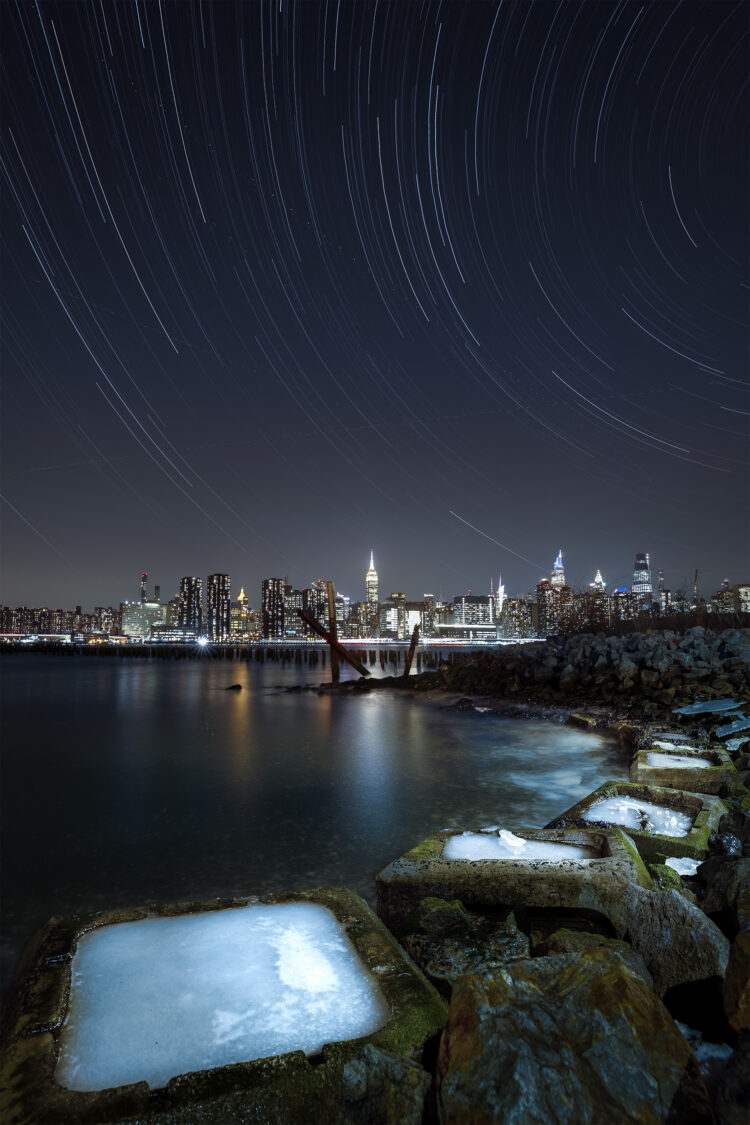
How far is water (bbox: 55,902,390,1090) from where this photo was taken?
295 cm

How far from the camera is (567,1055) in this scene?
7.83ft

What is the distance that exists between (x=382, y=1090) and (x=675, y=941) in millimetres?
2098

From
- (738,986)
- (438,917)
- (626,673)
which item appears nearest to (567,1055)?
(738,986)

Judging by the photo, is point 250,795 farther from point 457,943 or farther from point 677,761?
point 457,943

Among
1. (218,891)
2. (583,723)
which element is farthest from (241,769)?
(583,723)

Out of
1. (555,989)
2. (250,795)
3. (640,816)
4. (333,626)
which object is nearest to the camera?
(555,989)

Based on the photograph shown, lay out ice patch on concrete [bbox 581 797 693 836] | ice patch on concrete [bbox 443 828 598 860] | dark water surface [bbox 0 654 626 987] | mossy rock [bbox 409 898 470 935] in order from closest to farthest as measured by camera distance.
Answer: mossy rock [bbox 409 898 470 935], ice patch on concrete [bbox 443 828 598 860], ice patch on concrete [bbox 581 797 693 836], dark water surface [bbox 0 654 626 987]

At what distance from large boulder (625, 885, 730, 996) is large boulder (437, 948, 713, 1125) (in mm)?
1158

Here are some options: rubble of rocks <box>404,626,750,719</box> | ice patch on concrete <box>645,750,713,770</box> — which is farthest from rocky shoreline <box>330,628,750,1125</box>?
rubble of rocks <box>404,626,750,719</box>

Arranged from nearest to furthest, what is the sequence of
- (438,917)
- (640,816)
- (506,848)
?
1. (438,917)
2. (506,848)
3. (640,816)

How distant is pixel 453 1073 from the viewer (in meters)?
2.40

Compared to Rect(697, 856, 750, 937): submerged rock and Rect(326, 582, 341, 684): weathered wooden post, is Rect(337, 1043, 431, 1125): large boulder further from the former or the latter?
Rect(326, 582, 341, 684): weathered wooden post

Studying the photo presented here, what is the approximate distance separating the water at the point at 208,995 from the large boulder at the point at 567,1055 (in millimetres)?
761

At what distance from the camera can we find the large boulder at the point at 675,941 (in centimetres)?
354
